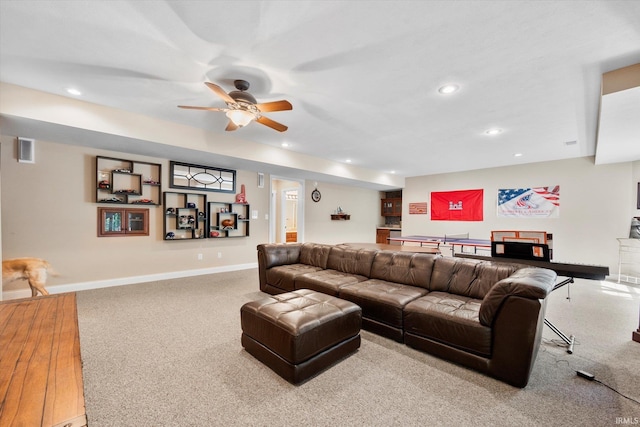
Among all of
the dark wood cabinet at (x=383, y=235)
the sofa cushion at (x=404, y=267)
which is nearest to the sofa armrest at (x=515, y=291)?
the sofa cushion at (x=404, y=267)

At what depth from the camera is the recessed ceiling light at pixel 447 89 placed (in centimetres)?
277

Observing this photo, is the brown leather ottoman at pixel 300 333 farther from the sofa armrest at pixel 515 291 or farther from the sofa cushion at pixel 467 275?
the sofa cushion at pixel 467 275

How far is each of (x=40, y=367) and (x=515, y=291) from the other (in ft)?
8.41

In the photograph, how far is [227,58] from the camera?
2334 mm

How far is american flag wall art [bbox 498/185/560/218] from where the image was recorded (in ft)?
19.3

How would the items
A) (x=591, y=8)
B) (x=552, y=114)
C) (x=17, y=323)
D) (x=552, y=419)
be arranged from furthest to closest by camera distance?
(x=552, y=114) < (x=591, y=8) < (x=552, y=419) < (x=17, y=323)

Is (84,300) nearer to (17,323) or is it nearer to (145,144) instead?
(145,144)

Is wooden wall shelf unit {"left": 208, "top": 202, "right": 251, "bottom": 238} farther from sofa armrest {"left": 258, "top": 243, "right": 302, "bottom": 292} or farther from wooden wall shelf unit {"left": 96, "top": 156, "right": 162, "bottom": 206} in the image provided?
sofa armrest {"left": 258, "top": 243, "right": 302, "bottom": 292}

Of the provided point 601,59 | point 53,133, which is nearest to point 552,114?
point 601,59

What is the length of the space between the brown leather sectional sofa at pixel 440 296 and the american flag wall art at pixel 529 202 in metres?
4.69

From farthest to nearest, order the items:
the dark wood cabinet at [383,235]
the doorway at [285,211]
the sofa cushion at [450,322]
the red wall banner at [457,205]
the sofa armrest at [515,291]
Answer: the dark wood cabinet at [383,235] < the doorway at [285,211] < the red wall banner at [457,205] < the sofa cushion at [450,322] < the sofa armrest at [515,291]

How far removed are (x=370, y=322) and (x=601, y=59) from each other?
3111 millimetres

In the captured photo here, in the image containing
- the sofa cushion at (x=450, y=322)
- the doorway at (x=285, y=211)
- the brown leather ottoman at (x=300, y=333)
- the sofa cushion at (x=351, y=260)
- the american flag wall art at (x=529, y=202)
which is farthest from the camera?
the doorway at (x=285, y=211)

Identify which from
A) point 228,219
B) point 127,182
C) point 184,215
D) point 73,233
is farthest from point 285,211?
point 73,233
